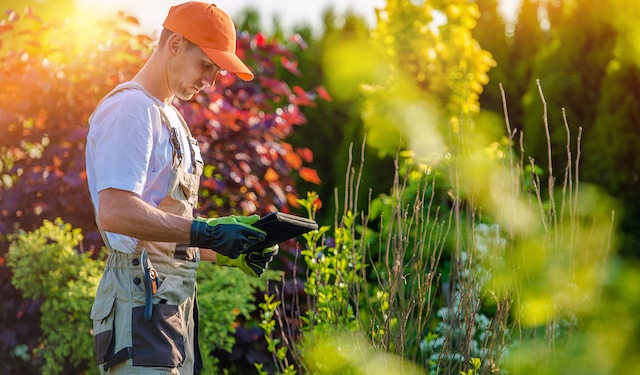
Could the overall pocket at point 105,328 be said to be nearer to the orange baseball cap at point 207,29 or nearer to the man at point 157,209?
the man at point 157,209

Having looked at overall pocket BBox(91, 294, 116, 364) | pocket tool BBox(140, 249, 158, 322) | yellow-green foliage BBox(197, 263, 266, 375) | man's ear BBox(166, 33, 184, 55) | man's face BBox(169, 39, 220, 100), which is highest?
man's ear BBox(166, 33, 184, 55)

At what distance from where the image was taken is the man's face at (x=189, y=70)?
95.5 inches

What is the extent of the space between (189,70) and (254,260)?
1.91 feet

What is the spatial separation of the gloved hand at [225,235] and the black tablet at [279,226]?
33mm

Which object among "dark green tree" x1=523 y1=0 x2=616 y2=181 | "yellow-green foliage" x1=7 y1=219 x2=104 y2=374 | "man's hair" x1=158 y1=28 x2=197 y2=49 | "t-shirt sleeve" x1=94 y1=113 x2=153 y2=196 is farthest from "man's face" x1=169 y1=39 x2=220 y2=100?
"dark green tree" x1=523 y1=0 x2=616 y2=181

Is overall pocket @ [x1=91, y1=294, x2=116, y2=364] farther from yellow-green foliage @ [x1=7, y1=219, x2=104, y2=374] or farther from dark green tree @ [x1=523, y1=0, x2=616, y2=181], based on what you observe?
dark green tree @ [x1=523, y1=0, x2=616, y2=181]

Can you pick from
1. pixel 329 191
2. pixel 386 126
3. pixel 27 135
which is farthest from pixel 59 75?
pixel 329 191

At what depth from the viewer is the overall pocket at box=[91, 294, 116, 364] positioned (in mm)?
2295

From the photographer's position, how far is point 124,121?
2209 millimetres

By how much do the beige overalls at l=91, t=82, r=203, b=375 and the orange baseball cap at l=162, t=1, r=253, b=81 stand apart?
212 millimetres

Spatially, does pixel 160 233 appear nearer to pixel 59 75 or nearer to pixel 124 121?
pixel 124 121

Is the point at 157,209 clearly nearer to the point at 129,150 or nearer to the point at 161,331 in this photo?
the point at 129,150

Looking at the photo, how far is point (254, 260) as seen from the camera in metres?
2.60

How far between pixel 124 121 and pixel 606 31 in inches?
212
